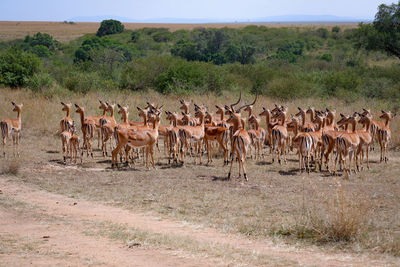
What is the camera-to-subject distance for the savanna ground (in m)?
7.03

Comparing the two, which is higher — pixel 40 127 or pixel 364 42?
pixel 364 42

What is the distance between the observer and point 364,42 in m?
33.7

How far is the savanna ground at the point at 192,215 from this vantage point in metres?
7.03

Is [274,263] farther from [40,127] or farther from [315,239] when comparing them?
[40,127]

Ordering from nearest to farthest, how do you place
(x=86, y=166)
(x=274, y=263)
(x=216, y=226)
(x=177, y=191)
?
1. (x=274, y=263)
2. (x=216, y=226)
3. (x=177, y=191)
4. (x=86, y=166)

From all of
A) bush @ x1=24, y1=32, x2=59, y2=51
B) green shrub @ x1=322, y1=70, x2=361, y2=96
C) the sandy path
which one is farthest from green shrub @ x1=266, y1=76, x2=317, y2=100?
bush @ x1=24, y1=32, x2=59, y2=51

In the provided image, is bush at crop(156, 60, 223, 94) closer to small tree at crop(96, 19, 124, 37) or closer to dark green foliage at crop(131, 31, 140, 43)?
dark green foliage at crop(131, 31, 140, 43)

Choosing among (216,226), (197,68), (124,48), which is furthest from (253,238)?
(124,48)

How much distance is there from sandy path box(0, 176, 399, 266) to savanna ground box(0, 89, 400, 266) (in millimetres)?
18

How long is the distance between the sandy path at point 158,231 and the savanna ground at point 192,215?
2 centimetres

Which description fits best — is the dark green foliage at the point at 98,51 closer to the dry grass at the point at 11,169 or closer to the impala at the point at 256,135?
the impala at the point at 256,135

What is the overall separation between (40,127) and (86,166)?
19.6 feet

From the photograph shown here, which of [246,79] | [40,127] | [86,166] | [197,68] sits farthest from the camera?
[246,79]

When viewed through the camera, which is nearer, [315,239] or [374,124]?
[315,239]
